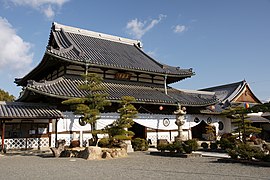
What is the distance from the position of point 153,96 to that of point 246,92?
17.2m

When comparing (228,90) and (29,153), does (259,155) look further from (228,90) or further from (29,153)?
(228,90)

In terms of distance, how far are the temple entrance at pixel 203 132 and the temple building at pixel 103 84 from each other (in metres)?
0.14

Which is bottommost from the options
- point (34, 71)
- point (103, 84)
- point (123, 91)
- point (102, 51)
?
point (123, 91)

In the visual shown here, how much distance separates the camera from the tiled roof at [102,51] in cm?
2069

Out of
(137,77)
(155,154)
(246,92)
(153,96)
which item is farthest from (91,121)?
(246,92)

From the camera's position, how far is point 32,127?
56.1 ft

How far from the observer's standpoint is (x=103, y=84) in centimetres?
2102

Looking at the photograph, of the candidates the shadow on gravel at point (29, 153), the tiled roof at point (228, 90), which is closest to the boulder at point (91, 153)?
the shadow on gravel at point (29, 153)

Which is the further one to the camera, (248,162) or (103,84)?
(103,84)

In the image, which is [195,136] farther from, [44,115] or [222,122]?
[44,115]

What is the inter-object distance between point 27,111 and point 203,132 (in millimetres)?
16287

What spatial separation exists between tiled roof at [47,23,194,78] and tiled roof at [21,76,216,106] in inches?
61.1

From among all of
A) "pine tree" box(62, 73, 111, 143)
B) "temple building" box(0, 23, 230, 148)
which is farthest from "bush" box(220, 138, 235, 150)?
"pine tree" box(62, 73, 111, 143)

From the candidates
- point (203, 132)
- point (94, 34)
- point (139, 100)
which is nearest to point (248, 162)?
point (139, 100)
